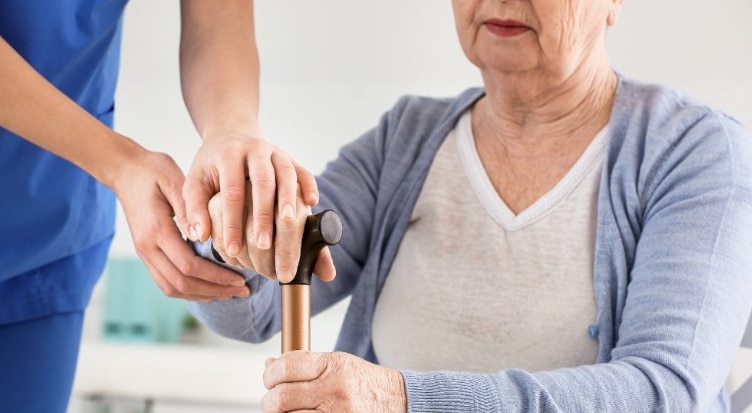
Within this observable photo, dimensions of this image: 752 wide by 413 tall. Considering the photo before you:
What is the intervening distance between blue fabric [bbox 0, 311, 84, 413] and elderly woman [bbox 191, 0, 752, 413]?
18 cm

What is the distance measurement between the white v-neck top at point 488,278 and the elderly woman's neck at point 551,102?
0.04 metres

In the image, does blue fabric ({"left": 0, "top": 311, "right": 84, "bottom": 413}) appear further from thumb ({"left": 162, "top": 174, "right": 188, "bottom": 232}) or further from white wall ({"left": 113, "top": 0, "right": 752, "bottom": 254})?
white wall ({"left": 113, "top": 0, "right": 752, "bottom": 254})

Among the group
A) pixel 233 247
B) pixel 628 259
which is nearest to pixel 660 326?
pixel 628 259

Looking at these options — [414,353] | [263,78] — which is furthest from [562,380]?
[263,78]

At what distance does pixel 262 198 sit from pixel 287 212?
0.04 metres

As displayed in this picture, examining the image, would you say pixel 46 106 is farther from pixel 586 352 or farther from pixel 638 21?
pixel 638 21

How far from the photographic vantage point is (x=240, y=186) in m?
0.94

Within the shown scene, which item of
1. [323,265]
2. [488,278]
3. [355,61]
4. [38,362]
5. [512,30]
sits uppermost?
[512,30]

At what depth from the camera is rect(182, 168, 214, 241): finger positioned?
95 centimetres

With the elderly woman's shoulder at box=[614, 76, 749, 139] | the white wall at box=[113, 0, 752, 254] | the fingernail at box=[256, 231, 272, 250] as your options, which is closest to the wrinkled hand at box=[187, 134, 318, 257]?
the fingernail at box=[256, 231, 272, 250]

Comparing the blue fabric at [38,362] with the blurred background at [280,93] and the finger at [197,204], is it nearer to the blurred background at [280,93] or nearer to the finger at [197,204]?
the finger at [197,204]

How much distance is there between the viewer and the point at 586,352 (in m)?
1.20

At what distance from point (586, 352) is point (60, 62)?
2.50ft

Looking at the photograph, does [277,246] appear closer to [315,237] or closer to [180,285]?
[315,237]
